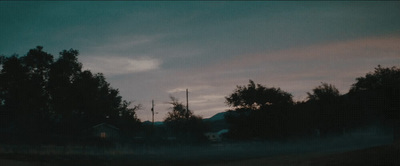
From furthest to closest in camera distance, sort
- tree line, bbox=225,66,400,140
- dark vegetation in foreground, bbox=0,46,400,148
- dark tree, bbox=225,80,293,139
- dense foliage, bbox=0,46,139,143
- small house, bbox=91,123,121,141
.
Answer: small house, bbox=91,123,121,141 < dark tree, bbox=225,80,293,139 < tree line, bbox=225,66,400,140 < dense foliage, bbox=0,46,139,143 < dark vegetation in foreground, bbox=0,46,400,148

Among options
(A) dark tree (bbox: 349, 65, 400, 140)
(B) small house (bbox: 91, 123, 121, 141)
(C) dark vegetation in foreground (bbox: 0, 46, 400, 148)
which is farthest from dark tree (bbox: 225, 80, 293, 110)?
(B) small house (bbox: 91, 123, 121, 141)

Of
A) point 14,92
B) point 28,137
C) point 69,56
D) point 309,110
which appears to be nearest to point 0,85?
point 14,92

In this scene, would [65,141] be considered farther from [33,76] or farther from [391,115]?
[391,115]

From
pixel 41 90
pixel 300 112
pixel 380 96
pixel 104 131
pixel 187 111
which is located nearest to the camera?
pixel 380 96

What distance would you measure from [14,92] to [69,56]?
9918 mm

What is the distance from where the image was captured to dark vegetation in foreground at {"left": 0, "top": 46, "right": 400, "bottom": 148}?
4191 centimetres

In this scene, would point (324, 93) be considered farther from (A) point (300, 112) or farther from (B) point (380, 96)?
(B) point (380, 96)

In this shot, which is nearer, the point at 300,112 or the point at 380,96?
the point at 380,96

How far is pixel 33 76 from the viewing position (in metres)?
46.3

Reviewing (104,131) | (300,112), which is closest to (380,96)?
(300,112)

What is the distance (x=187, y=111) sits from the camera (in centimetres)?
5278

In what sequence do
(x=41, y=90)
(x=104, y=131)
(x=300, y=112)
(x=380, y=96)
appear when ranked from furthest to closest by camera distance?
(x=104, y=131)
(x=300, y=112)
(x=41, y=90)
(x=380, y=96)

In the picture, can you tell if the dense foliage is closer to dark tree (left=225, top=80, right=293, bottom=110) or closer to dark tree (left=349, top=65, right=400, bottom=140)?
dark tree (left=225, top=80, right=293, bottom=110)

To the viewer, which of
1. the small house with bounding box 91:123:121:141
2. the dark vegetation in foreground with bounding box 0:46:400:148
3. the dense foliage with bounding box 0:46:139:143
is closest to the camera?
the dark vegetation in foreground with bounding box 0:46:400:148
